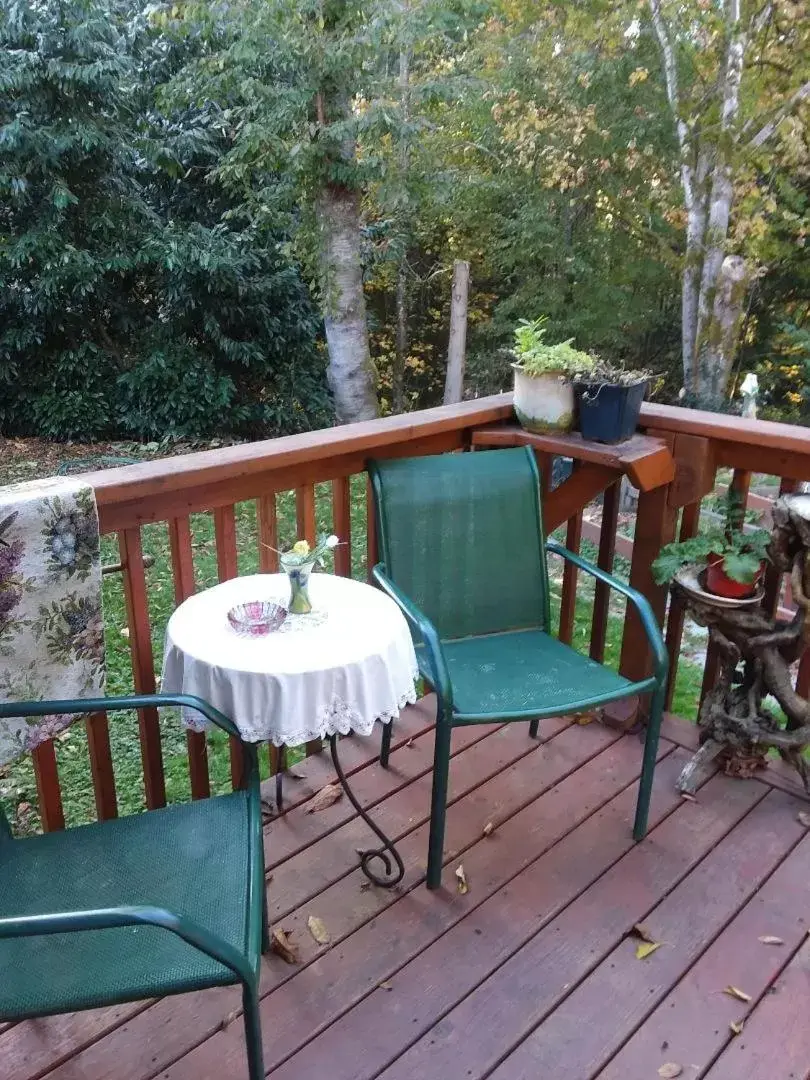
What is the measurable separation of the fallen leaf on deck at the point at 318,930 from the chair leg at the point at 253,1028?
538mm

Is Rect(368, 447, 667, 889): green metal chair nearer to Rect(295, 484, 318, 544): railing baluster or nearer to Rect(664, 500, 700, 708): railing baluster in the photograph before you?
Rect(295, 484, 318, 544): railing baluster

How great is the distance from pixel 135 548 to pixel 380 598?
52 centimetres

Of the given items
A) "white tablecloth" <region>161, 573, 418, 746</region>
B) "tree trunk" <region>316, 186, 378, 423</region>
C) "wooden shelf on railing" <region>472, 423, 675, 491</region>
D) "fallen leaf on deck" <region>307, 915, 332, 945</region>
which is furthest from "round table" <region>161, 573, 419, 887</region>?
"tree trunk" <region>316, 186, 378, 423</region>

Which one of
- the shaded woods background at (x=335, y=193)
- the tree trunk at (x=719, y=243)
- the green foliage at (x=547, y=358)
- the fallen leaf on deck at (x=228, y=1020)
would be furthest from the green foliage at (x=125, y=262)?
the fallen leaf on deck at (x=228, y=1020)

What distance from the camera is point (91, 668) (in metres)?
1.65

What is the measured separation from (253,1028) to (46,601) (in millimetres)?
805

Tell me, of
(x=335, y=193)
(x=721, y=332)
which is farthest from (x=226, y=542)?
(x=721, y=332)

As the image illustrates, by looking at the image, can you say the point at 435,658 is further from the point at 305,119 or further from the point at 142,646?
the point at 305,119

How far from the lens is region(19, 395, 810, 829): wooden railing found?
5.81 feet

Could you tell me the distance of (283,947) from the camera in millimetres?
1703

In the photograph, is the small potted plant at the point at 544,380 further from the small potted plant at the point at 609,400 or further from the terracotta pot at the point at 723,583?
the terracotta pot at the point at 723,583

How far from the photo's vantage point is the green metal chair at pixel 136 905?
3.70ft

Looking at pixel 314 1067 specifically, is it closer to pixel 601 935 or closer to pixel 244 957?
pixel 244 957

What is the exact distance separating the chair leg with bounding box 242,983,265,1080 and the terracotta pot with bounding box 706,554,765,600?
148 centimetres
